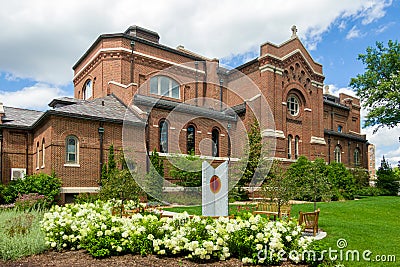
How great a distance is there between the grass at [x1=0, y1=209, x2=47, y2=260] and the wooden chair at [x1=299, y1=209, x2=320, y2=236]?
730 cm

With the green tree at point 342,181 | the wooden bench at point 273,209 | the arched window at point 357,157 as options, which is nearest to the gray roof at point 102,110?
the wooden bench at point 273,209

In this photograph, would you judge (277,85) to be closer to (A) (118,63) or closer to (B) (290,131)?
(B) (290,131)

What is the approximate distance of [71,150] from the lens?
22469 mm

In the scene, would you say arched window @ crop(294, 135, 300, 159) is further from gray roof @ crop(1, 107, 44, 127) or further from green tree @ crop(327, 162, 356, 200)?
gray roof @ crop(1, 107, 44, 127)

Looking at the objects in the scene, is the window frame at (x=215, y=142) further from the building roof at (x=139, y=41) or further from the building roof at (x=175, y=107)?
the building roof at (x=139, y=41)

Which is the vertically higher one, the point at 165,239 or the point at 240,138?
the point at 240,138

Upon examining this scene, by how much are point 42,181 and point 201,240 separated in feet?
49.7

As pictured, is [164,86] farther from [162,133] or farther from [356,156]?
[356,156]

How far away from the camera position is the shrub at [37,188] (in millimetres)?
20422

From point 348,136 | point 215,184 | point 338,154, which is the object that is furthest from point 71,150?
point 348,136

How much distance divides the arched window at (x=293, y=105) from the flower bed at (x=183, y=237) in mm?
26654

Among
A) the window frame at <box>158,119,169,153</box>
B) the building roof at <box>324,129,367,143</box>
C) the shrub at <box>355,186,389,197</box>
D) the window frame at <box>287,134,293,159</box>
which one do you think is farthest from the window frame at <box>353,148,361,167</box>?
the window frame at <box>158,119,169,153</box>

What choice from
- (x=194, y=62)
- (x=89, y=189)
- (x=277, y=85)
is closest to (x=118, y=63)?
(x=194, y=62)

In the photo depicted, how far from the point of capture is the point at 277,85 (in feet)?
105
